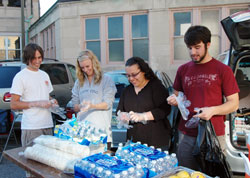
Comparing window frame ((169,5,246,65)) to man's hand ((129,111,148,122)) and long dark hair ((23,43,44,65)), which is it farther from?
man's hand ((129,111,148,122))

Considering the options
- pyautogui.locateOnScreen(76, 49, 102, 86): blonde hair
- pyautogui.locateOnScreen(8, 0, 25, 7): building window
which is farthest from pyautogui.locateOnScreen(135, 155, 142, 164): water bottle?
pyautogui.locateOnScreen(8, 0, 25, 7): building window

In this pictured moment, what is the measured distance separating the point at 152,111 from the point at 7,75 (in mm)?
4718

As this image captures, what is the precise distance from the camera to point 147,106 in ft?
8.57

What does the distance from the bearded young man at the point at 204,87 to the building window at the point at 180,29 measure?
31.3 ft

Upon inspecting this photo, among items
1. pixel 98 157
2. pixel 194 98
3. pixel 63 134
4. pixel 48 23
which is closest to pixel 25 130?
pixel 63 134

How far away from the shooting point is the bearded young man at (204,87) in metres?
2.24

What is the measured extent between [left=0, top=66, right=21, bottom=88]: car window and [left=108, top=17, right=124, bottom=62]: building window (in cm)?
695

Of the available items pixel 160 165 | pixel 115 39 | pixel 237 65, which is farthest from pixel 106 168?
pixel 115 39

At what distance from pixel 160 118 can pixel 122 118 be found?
0.40 meters

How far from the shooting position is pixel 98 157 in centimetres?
179

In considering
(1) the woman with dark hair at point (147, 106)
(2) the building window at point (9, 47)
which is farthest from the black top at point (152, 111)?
(2) the building window at point (9, 47)

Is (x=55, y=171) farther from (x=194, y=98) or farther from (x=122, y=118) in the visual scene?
(x=194, y=98)

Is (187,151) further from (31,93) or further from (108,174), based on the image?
(31,93)

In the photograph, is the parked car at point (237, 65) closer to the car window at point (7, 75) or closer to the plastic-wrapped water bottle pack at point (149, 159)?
the plastic-wrapped water bottle pack at point (149, 159)
